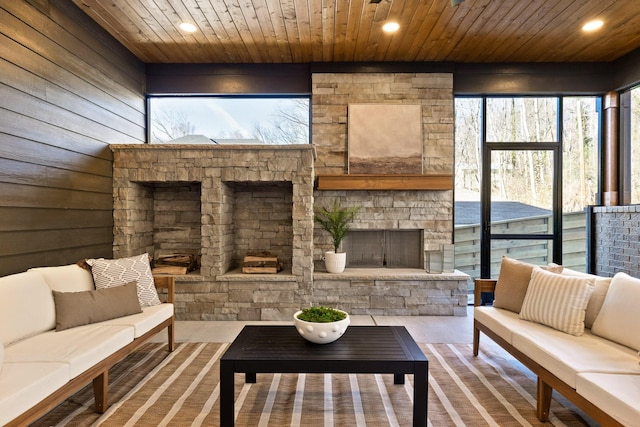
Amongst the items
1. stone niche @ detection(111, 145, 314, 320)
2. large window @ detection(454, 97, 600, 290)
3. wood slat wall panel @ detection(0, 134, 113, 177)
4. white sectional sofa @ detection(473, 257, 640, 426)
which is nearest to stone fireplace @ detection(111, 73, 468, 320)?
stone niche @ detection(111, 145, 314, 320)

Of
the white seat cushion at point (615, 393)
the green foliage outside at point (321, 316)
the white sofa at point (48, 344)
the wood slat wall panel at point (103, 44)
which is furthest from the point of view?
the wood slat wall panel at point (103, 44)

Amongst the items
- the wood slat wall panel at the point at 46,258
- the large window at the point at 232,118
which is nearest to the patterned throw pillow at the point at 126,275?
the wood slat wall panel at the point at 46,258

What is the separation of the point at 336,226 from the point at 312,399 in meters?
2.29

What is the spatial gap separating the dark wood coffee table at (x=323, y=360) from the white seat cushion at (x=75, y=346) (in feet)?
2.49

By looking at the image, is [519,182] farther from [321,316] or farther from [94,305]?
[94,305]

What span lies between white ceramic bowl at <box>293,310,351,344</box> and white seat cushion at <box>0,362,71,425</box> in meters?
1.23

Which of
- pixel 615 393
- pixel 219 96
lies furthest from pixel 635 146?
pixel 219 96

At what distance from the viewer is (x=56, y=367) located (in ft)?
5.80

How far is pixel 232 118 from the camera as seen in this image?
466cm

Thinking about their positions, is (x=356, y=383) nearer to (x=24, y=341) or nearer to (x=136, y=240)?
(x=24, y=341)

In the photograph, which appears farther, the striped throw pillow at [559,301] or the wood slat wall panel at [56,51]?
the wood slat wall panel at [56,51]

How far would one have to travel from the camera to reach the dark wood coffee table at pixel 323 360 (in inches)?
74.3

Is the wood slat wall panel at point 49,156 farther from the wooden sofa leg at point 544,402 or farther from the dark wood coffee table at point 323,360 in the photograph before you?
the wooden sofa leg at point 544,402

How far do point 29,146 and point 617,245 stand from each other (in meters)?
6.00
